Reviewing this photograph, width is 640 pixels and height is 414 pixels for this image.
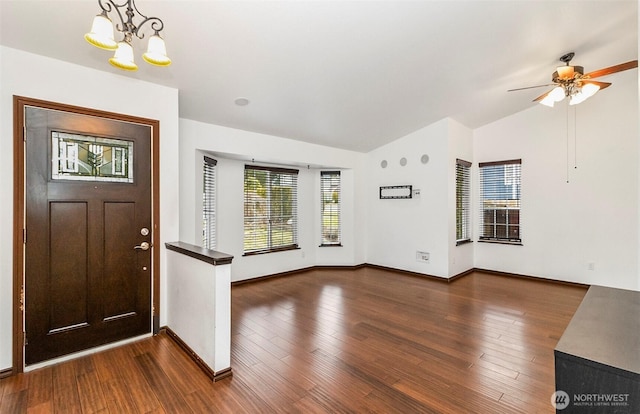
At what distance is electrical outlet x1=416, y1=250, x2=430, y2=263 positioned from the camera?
552 centimetres

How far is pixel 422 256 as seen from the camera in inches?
220

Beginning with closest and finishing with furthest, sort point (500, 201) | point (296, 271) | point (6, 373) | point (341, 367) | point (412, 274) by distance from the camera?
point (6, 373)
point (341, 367)
point (412, 274)
point (500, 201)
point (296, 271)

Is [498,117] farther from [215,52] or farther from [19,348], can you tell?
[19,348]

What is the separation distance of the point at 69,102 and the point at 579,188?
697 cm

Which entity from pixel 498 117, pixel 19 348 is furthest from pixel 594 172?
pixel 19 348

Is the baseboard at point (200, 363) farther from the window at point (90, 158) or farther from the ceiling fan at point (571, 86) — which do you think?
the ceiling fan at point (571, 86)

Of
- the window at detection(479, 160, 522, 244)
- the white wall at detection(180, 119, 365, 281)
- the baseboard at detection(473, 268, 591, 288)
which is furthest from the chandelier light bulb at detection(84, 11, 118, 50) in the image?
the baseboard at detection(473, 268, 591, 288)

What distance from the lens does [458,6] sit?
257 centimetres

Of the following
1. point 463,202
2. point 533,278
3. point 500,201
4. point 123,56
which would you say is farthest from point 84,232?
point 533,278

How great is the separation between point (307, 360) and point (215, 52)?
9.54ft

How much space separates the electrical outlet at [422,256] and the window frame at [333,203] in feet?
5.26

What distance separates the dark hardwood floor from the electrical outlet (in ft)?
4.55

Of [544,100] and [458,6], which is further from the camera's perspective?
[544,100]

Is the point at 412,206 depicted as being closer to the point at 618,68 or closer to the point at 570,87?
the point at 570,87
